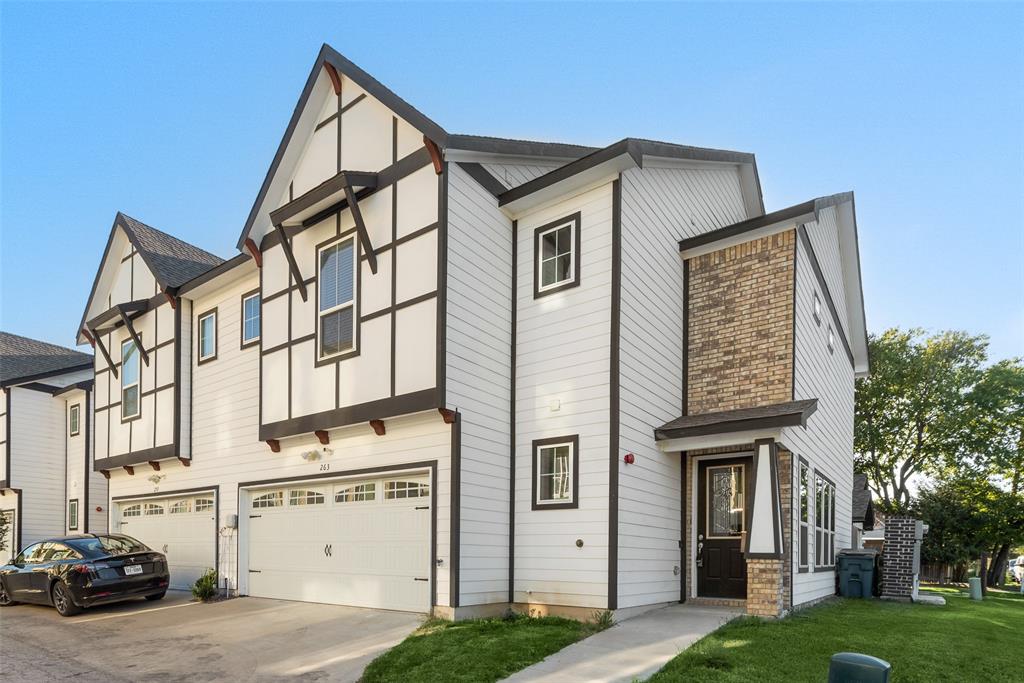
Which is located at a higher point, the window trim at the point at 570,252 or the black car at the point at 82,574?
the window trim at the point at 570,252

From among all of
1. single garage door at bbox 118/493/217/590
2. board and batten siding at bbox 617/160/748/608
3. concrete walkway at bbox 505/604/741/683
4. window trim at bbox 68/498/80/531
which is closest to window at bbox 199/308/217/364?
single garage door at bbox 118/493/217/590

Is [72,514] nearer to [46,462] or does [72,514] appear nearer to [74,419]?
[46,462]

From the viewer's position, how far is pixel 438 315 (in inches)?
423

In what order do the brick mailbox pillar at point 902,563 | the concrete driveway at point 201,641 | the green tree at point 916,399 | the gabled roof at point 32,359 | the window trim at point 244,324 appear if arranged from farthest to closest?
the green tree at point 916,399 → the gabled roof at point 32,359 → the window trim at point 244,324 → the brick mailbox pillar at point 902,563 → the concrete driveway at point 201,641

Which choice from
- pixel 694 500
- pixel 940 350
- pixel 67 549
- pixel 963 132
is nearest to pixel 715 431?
pixel 694 500

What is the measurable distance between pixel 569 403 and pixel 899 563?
8606 mm

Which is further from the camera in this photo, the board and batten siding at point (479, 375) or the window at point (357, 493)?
the window at point (357, 493)

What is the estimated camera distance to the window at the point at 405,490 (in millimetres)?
11297

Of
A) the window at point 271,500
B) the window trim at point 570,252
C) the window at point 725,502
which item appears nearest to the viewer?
the window trim at point 570,252

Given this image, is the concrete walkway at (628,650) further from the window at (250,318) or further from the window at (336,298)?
the window at (250,318)

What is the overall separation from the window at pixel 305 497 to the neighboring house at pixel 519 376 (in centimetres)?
6

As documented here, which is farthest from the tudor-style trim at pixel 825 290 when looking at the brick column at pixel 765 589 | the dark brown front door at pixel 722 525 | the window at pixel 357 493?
the window at pixel 357 493

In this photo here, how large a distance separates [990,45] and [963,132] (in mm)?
2528

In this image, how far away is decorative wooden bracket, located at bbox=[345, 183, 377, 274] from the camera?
11633mm
